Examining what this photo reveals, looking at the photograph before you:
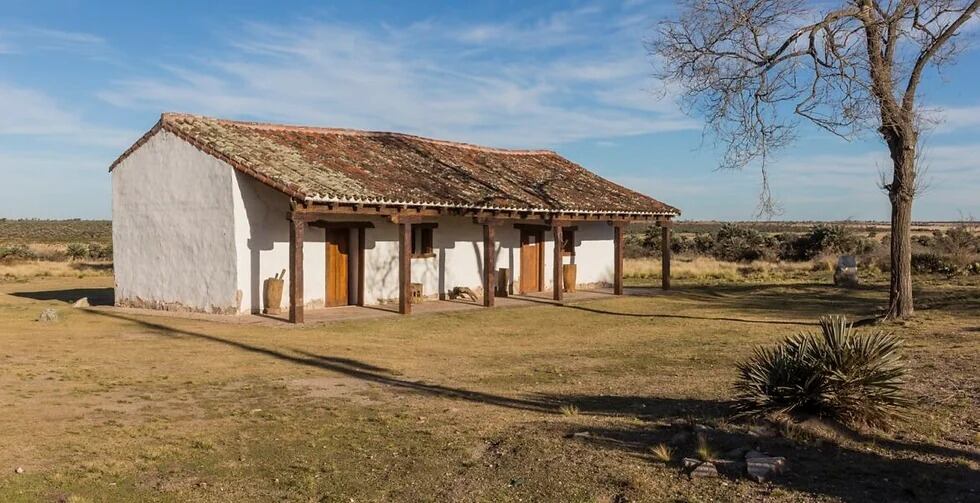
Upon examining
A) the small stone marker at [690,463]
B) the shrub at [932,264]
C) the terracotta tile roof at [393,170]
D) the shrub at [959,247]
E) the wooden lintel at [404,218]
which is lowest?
the small stone marker at [690,463]

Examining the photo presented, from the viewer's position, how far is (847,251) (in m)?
42.8

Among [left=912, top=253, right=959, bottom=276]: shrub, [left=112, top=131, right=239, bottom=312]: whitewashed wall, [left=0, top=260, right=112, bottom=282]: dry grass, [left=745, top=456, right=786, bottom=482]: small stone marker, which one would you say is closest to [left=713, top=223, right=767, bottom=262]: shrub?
[left=912, top=253, right=959, bottom=276]: shrub

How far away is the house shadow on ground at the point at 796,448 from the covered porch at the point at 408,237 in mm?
8161

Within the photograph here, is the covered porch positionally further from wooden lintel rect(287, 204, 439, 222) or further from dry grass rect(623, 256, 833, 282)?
dry grass rect(623, 256, 833, 282)

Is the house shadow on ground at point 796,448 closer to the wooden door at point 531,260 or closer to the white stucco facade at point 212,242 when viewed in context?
the white stucco facade at point 212,242

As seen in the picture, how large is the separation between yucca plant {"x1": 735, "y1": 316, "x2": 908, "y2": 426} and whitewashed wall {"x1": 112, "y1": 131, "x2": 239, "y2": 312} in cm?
1248

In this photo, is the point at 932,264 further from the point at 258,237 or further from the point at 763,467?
the point at 763,467

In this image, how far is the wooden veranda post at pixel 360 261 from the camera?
19156 millimetres

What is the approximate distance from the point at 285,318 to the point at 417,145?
8611 millimetres

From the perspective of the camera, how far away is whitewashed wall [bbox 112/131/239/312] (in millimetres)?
16984

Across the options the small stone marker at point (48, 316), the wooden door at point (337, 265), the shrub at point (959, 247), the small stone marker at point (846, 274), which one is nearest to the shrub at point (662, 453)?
the wooden door at point (337, 265)

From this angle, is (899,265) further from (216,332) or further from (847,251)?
(847,251)

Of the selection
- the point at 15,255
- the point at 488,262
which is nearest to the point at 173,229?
the point at 488,262

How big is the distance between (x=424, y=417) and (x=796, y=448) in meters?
3.44
